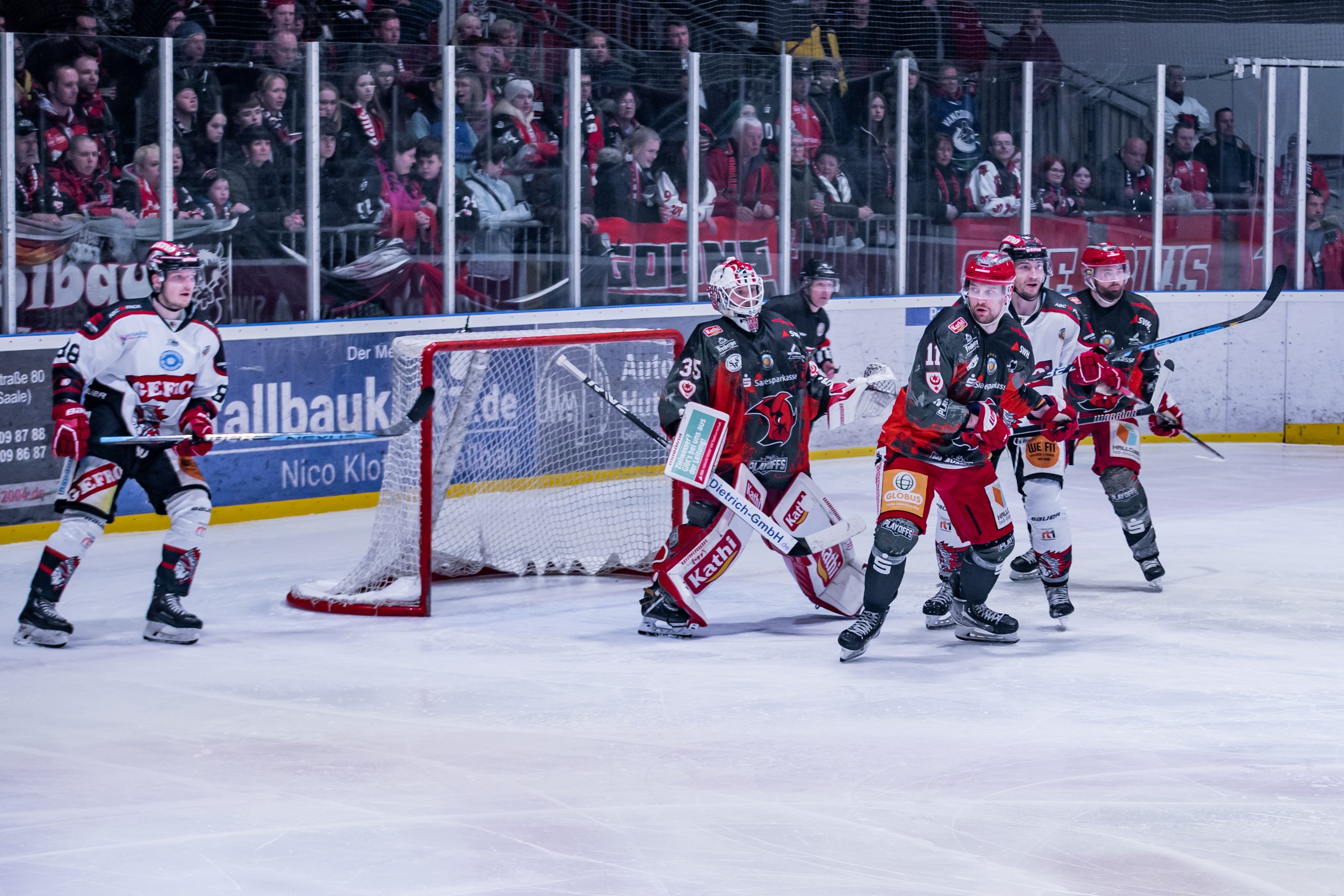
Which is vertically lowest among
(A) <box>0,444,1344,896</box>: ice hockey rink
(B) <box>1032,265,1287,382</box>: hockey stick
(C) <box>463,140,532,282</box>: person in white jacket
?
(A) <box>0,444,1344,896</box>: ice hockey rink

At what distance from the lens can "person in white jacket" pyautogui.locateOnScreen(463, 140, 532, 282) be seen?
8.21 meters

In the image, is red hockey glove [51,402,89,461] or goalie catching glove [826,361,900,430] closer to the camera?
red hockey glove [51,402,89,461]

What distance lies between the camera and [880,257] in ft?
31.2

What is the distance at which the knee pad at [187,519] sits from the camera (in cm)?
520

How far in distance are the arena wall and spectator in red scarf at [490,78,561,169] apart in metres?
0.75

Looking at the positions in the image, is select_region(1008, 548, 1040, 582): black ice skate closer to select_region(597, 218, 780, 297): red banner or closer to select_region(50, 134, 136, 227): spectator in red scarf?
select_region(597, 218, 780, 297): red banner

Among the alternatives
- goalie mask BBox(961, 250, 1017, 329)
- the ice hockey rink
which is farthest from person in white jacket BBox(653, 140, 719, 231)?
goalie mask BBox(961, 250, 1017, 329)

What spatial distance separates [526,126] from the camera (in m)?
8.35

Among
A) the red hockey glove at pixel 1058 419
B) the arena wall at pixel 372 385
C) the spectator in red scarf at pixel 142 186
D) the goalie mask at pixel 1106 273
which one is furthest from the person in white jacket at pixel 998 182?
the spectator in red scarf at pixel 142 186

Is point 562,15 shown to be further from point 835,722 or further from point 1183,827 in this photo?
point 1183,827

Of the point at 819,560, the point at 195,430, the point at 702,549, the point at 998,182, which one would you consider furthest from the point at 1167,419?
the point at 998,182

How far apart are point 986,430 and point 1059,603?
0.97 meters

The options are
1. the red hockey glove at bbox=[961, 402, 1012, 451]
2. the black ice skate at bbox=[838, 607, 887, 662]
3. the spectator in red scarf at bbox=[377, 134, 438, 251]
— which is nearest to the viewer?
the red hockey glove at bbox=[961, 402, 1012, 451]

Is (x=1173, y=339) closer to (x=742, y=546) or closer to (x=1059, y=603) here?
(x=1059, y=603)
